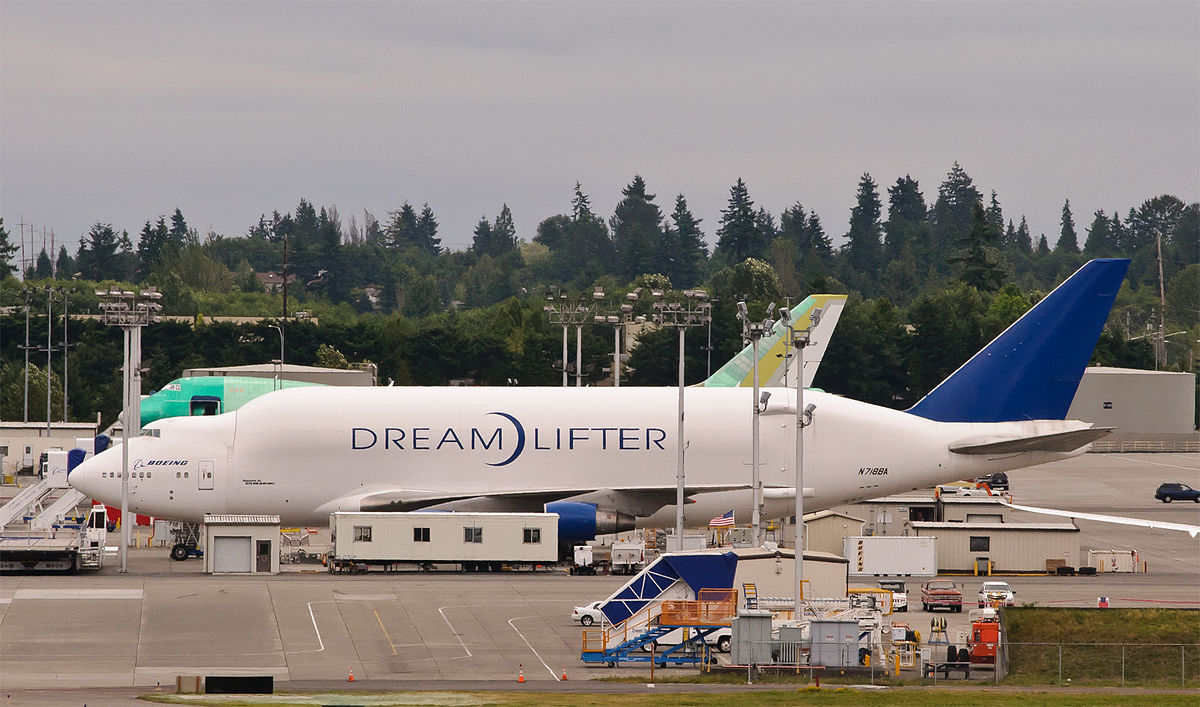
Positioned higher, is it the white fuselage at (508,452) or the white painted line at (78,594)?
the white fuselage at (508,452)

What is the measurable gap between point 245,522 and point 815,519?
20.3 meters

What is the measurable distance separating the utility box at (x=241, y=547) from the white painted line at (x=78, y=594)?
15.1 feet

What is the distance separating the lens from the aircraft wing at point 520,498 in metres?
54.4

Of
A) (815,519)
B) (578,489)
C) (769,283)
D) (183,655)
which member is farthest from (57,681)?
(769,283)

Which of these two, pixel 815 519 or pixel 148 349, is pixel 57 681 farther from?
pixel 148 349

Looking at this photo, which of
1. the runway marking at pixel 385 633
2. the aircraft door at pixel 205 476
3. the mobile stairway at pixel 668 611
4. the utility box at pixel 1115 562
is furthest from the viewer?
the utility box at pixel 1115 562

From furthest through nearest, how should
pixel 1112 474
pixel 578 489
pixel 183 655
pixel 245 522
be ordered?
pixel 1112 474, pixel 578 489, pixel 245 522, pixel 183 655

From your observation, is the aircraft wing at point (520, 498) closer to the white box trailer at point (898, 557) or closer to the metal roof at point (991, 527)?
the white box trailer at point (898, 557)

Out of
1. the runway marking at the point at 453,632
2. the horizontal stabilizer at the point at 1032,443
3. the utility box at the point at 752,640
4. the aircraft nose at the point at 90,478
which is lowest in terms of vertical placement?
the runway marking at the point at 453,632

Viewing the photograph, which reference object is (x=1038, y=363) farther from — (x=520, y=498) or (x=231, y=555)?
(x=231, y=555)

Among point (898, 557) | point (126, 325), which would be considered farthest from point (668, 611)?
point (126, 325)

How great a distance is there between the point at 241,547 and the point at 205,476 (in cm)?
393

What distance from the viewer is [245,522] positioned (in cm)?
5178

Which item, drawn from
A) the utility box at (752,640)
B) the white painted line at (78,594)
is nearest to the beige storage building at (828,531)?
the utility box at (752,640)
